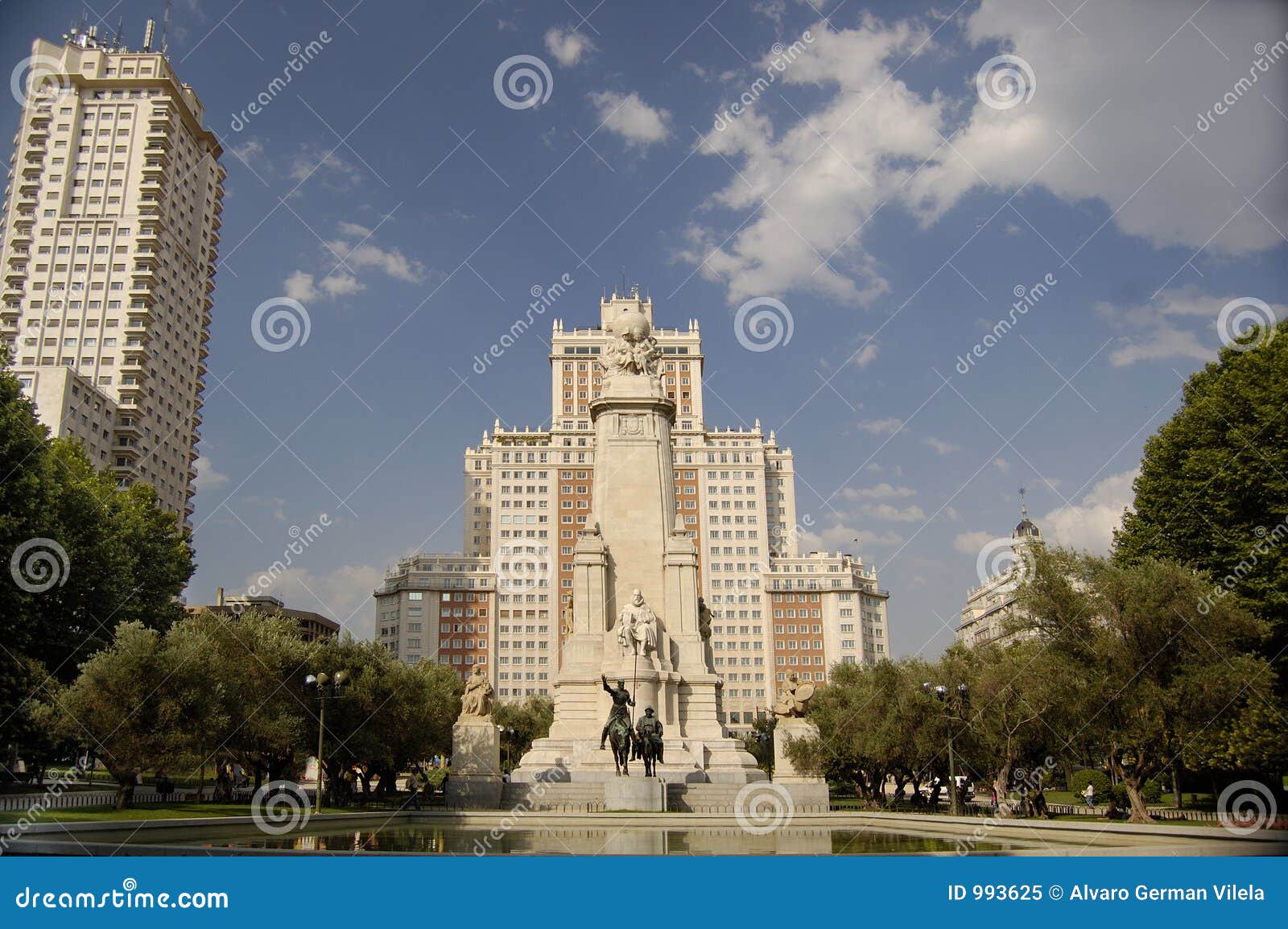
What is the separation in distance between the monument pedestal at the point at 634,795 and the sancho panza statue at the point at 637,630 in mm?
9404

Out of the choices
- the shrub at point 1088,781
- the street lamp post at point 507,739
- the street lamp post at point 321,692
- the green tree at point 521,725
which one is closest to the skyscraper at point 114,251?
the green tree at point 521,725

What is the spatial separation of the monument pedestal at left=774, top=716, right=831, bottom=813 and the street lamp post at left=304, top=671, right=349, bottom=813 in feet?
50.9

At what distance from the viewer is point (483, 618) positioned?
390ft

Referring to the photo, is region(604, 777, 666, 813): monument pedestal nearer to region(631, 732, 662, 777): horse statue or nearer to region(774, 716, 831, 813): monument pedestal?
region(631, 732, 662, 777): horse statue

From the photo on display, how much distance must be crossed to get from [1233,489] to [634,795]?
22.0m

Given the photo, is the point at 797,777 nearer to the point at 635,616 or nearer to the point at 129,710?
the point at 635,616

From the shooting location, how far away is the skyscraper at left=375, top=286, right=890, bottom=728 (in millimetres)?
118125

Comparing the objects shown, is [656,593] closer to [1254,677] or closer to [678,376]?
[1254,677]

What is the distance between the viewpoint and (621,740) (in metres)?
28.9

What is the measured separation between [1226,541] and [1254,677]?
7.82 meters

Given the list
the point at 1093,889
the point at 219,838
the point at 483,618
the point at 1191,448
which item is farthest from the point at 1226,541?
the point at 483,618

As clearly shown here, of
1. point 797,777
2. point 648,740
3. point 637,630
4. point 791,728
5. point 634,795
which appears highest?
point 637,630

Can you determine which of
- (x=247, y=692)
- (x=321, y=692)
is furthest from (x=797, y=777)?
(x=247, y=692)

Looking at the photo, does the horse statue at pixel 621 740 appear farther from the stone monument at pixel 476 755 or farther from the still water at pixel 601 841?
the stone monument at pixel 476 755
